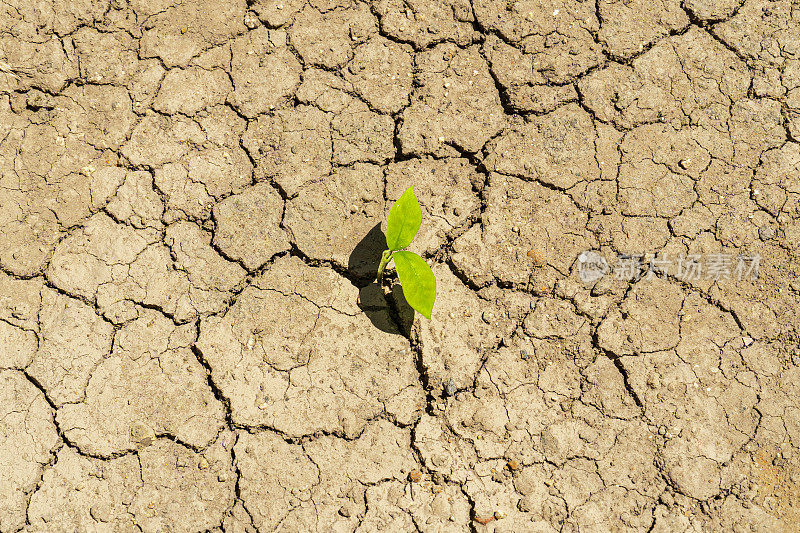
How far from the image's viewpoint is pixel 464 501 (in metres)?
2.38

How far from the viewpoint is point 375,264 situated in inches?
104

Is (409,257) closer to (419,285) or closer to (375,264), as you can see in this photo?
(419,285)

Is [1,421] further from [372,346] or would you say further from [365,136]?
[365,136]

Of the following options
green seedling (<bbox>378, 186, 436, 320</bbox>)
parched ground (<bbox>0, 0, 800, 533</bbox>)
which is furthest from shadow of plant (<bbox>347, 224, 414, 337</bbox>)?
green seedling (<bbox>378, 186, 436, 320</bbox>)

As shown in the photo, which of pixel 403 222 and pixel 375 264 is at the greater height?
pixel 403 222

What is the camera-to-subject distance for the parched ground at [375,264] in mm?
2400

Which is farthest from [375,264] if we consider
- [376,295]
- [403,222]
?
[403,222]

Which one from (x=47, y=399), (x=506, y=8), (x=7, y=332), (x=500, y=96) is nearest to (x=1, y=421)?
(x=47, y=399)

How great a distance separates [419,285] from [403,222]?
28cm

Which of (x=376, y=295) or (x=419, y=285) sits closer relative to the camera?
(x=419, y=285)

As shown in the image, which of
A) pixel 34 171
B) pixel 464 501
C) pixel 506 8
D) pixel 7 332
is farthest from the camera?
pixel 506 8

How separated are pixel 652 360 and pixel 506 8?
183cm

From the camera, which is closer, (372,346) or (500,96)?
(372,346)

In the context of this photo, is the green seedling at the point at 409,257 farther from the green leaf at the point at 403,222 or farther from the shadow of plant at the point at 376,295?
the shadow of plant at the point at 376,295
